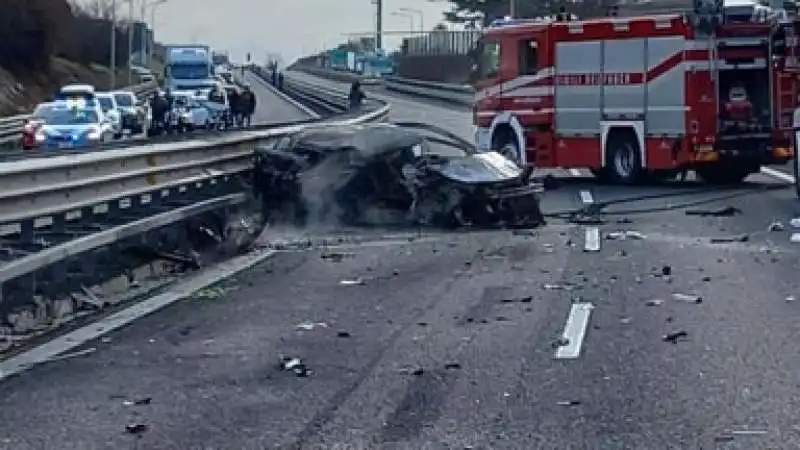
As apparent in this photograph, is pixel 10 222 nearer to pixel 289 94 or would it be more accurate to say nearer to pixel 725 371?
pixel 725 371

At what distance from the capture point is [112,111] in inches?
2071

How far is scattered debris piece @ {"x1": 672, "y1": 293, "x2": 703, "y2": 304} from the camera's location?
13.4 m

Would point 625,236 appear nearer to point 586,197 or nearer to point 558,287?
point 558,287

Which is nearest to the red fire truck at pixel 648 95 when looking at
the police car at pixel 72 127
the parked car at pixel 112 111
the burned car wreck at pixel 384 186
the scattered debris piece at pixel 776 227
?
the scattered debris piece at pixel 776 227

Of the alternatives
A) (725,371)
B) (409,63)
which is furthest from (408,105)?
(725,371)

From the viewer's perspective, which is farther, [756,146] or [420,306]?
[756,146]

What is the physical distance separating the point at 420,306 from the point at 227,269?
363 centimetres

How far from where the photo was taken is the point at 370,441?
820cm

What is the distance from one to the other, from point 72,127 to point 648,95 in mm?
20574

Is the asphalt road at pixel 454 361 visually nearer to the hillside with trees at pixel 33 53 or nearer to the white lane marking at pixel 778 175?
the white lane marking at pixel 778 175

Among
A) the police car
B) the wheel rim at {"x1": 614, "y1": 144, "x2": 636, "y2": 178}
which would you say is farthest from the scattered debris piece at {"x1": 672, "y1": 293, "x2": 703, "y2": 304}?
the police car

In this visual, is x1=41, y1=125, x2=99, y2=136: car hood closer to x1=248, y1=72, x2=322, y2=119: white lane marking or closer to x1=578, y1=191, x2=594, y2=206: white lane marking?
x1=248, y1=72, x2=322, y2=119: white lane marking

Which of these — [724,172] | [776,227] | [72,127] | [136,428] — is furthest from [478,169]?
[72,127]

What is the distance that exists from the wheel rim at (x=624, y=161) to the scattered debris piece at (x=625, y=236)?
351 inches
